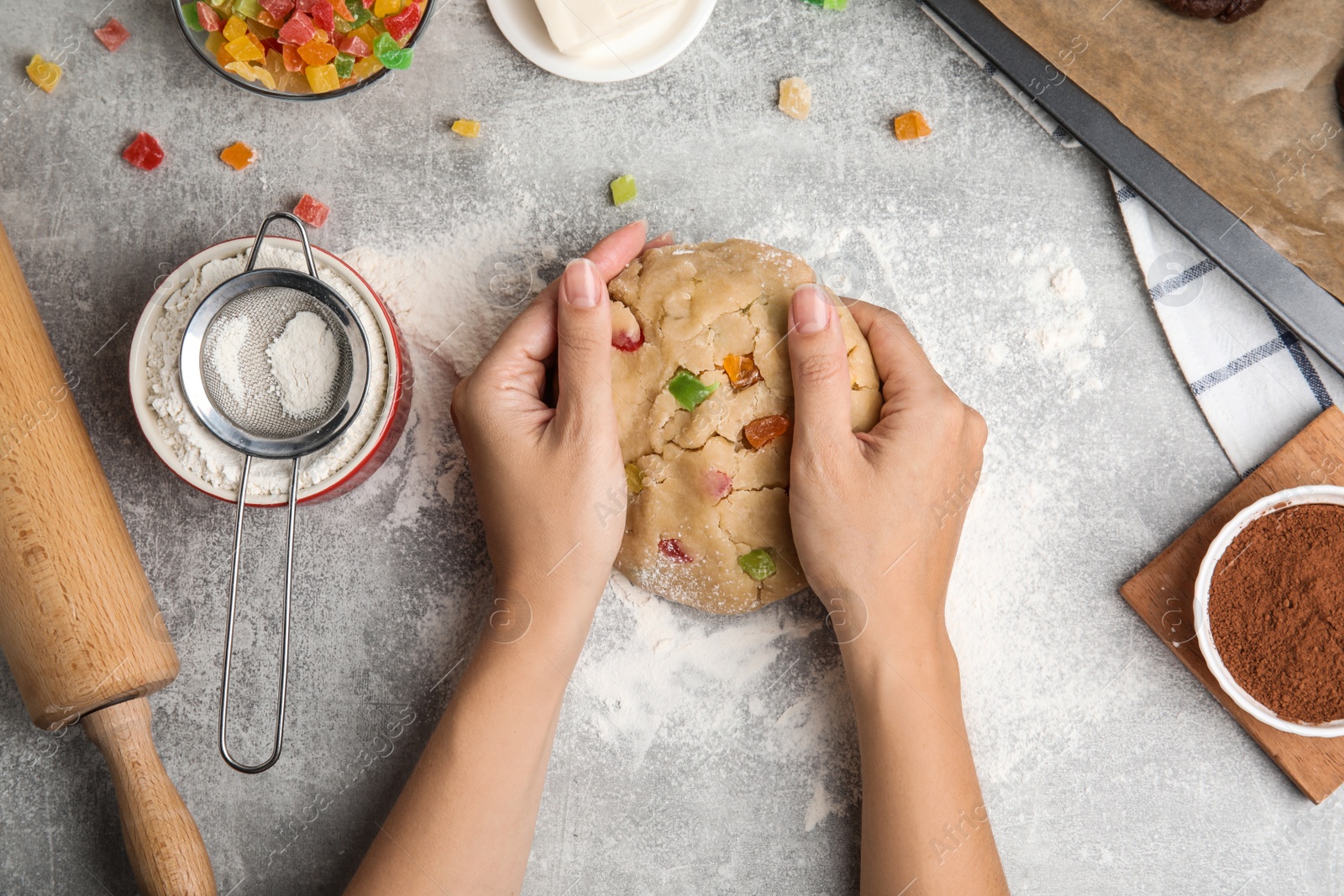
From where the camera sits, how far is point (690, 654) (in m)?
1.84

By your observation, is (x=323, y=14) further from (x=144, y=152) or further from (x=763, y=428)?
(x=763, y=428)

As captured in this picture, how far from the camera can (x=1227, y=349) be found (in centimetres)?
183

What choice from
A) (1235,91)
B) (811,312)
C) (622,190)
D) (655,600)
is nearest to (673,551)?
(655,600)

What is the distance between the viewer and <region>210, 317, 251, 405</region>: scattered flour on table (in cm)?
159

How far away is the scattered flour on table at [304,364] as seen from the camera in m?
1.61

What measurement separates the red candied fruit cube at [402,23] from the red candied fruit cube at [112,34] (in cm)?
67

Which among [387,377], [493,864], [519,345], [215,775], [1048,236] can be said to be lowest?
[215,775]

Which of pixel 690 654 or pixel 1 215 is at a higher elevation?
pixel 1 215

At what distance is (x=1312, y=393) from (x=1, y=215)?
9.89 feet

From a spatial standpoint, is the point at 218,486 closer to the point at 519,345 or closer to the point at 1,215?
the point at 519,345

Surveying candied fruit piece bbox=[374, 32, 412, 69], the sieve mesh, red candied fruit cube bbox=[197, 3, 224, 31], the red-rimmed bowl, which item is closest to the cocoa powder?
the red-rimmed bowl

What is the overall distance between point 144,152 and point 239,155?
0.21m

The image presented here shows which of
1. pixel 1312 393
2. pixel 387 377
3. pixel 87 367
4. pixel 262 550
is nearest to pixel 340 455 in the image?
pixel 387 377

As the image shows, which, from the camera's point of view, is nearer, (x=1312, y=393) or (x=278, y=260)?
(x=278, y=260)
